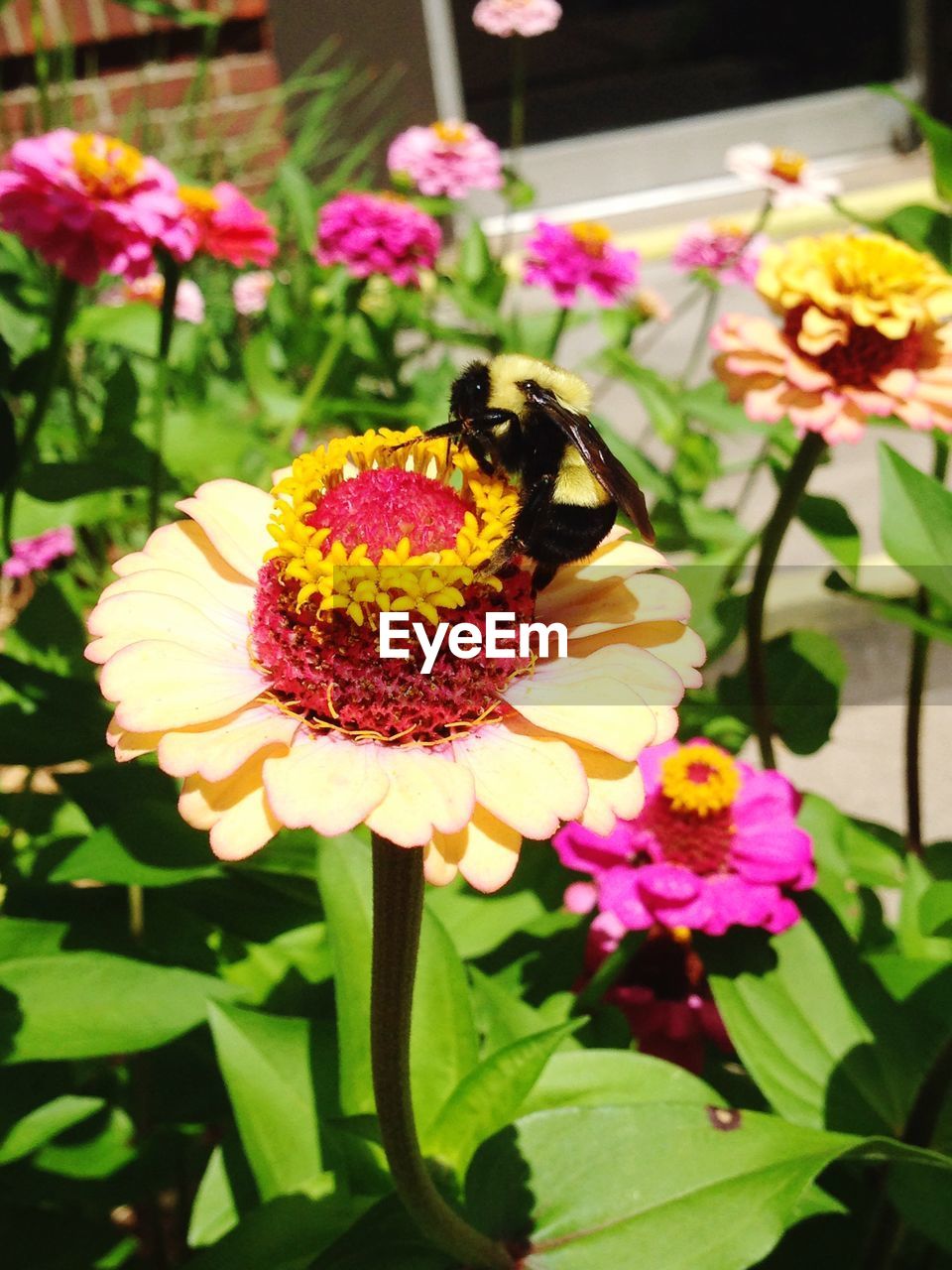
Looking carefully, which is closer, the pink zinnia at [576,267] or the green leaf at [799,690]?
the green leaf at [799,690]

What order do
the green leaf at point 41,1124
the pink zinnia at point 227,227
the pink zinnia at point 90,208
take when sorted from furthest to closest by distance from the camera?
the pink zinnia at point 227,227 → the pink zinnia at point 90,208 → the green leaf at point 41,1124

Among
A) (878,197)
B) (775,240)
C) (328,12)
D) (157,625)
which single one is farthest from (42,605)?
(878,197)

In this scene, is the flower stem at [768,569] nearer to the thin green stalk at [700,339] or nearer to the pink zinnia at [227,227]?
the pink zinnia at [227,227]

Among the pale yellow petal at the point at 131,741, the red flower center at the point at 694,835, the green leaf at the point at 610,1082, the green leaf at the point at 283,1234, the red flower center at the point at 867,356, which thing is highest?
the pale yellow petal at the point at 131,741

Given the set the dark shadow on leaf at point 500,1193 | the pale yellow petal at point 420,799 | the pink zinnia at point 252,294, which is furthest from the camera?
the pink zinnia at point 252,294

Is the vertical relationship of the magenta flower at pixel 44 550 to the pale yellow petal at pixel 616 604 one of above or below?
below

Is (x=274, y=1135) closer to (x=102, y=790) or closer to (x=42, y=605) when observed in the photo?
(x=102, y=790)

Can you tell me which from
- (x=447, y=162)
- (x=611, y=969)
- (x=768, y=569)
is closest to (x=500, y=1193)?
(x=611, y=969)

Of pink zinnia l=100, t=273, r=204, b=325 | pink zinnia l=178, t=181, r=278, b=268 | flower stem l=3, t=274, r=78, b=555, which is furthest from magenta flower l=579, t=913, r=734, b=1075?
pink zinnia l=100, t=273, r=204, b=325

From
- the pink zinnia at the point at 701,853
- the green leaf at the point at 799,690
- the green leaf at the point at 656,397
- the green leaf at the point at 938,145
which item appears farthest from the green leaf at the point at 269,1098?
the green leaf at the point at 656,397
